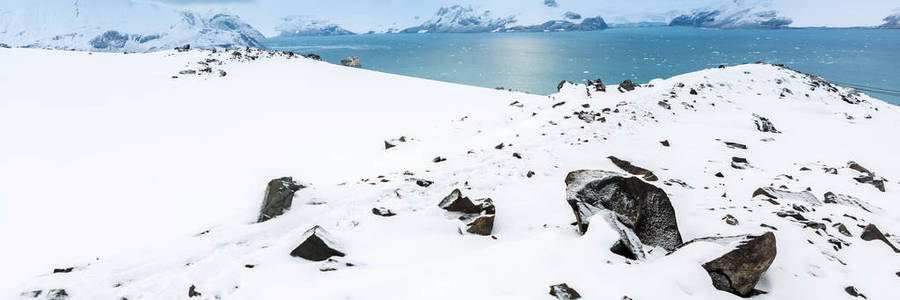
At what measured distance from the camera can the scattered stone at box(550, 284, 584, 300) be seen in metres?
4.59

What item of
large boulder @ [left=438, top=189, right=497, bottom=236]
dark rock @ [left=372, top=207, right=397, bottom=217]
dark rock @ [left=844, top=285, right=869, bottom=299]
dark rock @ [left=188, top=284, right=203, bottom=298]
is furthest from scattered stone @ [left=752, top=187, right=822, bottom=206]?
dark rock @ [left=188, top=284, right=203, bottom=298]

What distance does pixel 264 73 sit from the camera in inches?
1144

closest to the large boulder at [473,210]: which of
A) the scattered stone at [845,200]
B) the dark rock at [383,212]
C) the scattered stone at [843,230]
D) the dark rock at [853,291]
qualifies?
the dark rock at [383,212]

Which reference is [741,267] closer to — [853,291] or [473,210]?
[853,291]

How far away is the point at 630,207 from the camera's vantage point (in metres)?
6.77

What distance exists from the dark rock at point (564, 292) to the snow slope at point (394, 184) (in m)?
0.13

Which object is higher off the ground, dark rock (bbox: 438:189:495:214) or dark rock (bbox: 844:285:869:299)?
dark rock (bbox: 438:189:495:214)

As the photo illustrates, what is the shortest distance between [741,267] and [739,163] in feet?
28.8

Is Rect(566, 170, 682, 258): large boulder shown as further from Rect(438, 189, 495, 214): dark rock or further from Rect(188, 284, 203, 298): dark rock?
Rect(188, 284, 203, 298): dark rock

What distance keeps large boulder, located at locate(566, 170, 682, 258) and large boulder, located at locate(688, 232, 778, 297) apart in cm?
119

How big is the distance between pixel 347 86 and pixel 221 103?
352 inches

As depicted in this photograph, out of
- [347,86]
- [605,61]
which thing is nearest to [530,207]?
[347,86]

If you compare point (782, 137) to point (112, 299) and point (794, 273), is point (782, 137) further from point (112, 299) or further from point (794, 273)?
point (112, 299)

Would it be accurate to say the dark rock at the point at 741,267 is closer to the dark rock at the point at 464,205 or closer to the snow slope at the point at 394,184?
the snow slope at the point at 394,184
